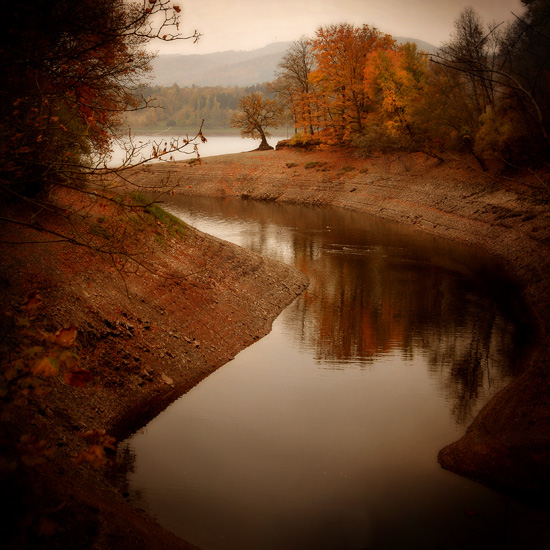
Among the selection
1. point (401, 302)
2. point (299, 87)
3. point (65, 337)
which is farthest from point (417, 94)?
point (65, 337)

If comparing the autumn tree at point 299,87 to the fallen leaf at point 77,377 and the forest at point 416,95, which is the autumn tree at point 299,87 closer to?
the forest at point 416,95

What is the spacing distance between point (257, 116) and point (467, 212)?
39248 millimetres

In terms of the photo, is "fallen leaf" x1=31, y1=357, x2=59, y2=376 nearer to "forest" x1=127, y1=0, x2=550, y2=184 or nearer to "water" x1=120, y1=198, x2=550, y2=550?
"water" x1=120, y1=198, x2=550, y2=550

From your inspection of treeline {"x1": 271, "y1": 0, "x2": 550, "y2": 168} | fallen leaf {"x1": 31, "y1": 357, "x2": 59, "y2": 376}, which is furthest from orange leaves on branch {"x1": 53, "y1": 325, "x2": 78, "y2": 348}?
treeline {"x1": 271, "y1": 0, "x2": 550, "y2": 168}

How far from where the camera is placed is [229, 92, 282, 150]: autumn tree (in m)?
68.7

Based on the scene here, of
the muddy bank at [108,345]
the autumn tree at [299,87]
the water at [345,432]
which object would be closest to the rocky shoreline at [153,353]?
the muddy bank at [108,345]

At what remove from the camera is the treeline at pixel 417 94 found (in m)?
33.4

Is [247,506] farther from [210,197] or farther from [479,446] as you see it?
[210,197]

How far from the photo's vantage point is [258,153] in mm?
64375

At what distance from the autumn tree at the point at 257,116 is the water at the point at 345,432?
47662 mm

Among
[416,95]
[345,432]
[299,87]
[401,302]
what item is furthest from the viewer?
[299,87]

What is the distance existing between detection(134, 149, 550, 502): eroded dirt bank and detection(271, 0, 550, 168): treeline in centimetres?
220

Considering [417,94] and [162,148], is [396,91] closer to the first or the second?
[417,94]

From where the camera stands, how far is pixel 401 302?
2352 centimetres
